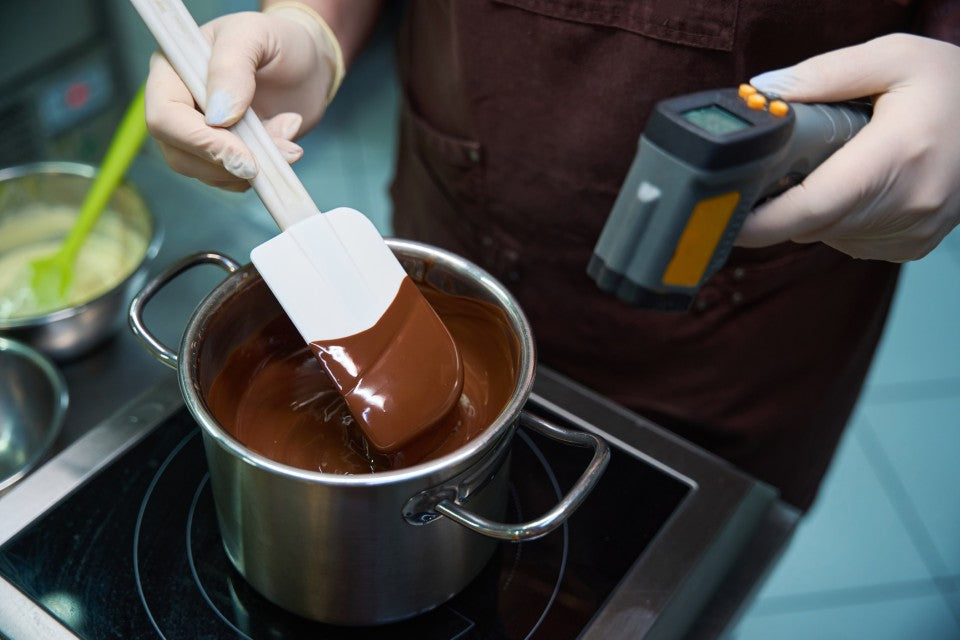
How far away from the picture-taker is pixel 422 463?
601 mm

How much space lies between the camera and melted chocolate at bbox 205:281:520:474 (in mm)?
673

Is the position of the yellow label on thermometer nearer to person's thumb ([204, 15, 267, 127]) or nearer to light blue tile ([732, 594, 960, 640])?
person's thumb ([204, 15, 267, 127])

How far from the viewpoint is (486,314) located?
2.32ft

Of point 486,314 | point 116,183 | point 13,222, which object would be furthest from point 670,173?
point 13,222

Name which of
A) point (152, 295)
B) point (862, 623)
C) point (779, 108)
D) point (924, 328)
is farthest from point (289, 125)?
point (924, 328)

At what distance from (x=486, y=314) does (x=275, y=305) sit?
17 centimetres

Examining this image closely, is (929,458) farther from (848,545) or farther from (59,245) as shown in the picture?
(59,245)

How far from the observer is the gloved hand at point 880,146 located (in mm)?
678

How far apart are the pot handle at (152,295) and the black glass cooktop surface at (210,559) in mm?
130

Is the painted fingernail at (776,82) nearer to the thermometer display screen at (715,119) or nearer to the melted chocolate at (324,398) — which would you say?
the thermometer display screen at (715,119)

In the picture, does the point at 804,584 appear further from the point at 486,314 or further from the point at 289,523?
the point at 289,523

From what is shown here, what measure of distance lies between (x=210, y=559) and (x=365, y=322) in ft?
0.77

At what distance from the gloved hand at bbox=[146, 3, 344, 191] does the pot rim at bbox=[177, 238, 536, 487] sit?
0.12 m

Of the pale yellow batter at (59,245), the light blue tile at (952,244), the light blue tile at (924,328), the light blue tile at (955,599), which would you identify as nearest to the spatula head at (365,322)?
the pale yellow batter at (59,245)
